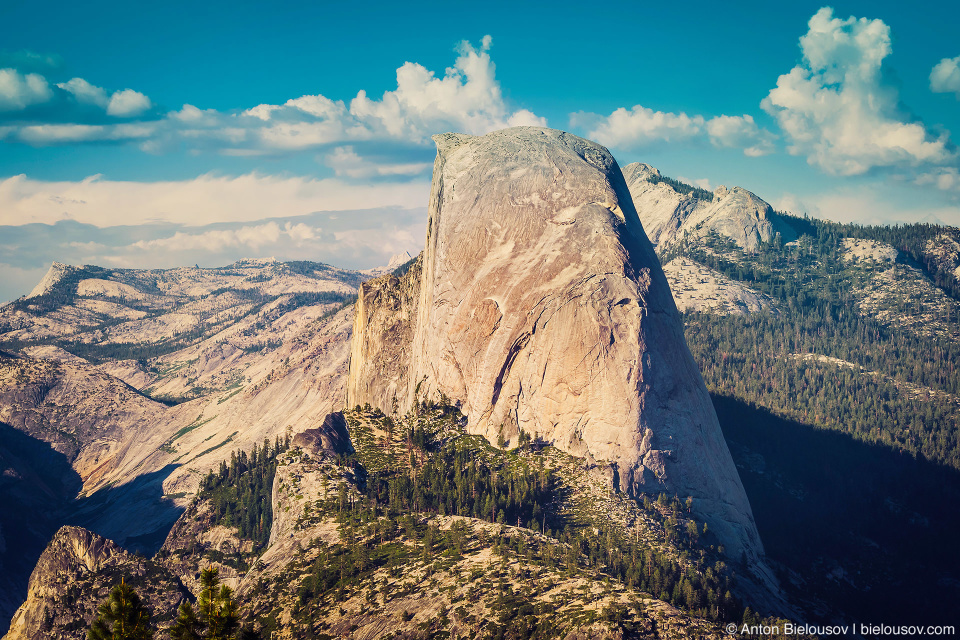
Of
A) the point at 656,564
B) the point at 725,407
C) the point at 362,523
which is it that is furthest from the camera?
the point at 725,407

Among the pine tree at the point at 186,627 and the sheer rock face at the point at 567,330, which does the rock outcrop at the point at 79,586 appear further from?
the pine tree at the point at 186,627

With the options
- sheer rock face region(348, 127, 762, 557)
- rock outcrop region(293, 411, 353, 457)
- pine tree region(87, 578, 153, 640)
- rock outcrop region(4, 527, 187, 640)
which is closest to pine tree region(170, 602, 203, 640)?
pine tree region(87, 578, 153, 640)

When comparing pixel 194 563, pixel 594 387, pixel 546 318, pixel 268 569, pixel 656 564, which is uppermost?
pixel 546 318

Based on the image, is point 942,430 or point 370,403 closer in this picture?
point 370,403

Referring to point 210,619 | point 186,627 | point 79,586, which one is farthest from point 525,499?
point 79,586

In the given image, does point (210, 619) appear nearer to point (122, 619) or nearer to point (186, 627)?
point (186, 627)

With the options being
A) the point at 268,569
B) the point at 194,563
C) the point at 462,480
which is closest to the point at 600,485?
the point at 462,480

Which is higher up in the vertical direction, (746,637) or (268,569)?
(746,637)

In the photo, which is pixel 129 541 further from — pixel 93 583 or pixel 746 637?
pixel 746 637
